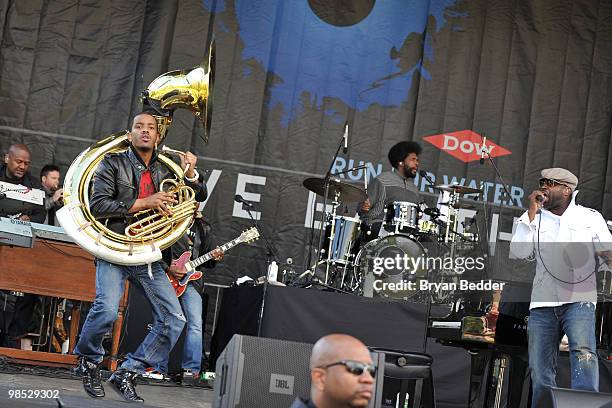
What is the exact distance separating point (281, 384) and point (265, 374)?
0.36 ft

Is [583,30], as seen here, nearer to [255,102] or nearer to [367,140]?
[367,140]

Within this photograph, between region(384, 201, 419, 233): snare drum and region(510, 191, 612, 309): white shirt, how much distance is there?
9.72ft

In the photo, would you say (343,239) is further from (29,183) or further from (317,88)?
(29,183)

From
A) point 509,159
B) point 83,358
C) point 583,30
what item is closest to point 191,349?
point 83,358

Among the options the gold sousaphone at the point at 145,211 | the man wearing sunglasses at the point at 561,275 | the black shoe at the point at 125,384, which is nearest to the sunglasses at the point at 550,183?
the man wearing sunglasses at the point at 561,275

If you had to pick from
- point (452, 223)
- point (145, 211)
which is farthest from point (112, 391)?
point (452, 223)

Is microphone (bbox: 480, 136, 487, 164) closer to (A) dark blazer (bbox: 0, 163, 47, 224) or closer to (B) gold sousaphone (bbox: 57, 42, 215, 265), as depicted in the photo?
(B) gold sousaphone (bbox: 57, 42, 215, 265)

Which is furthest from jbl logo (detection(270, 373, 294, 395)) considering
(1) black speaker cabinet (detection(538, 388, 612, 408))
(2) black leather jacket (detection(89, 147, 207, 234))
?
(2) black leather jacket (detection(89, 147, 207, 234))

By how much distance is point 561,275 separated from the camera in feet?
23.3

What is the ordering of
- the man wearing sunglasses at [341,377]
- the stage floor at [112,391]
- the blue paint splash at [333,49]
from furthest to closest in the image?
the blue paint splash at [333,49] → the stage floor at [112,391] → the man wearing sunglasses at [341,377]

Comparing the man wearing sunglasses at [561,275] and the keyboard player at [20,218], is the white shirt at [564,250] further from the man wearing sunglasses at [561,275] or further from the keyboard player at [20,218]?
the keyboard player at [20,218]

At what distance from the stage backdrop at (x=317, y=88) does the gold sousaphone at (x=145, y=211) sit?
3.56 metres

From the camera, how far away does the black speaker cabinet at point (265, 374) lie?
221 inches

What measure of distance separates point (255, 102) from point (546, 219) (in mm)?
4889
